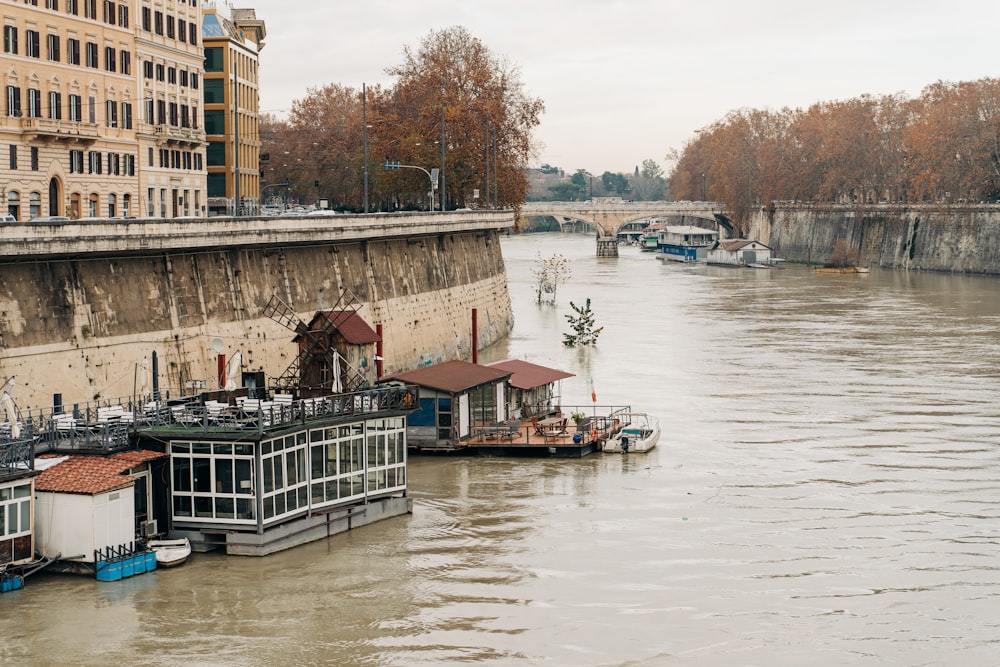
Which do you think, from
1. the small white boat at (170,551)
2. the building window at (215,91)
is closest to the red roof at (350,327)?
the small white boat at (170,551)

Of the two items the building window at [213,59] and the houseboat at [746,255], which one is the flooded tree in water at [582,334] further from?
the houseboat at [746,255]

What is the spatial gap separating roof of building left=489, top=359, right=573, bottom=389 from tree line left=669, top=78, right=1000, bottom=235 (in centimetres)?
9795

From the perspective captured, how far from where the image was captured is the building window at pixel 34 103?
5328cm

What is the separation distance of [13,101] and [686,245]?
447ft

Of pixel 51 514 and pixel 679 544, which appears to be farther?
pixel 679 544

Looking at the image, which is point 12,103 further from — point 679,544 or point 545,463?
point 679,544

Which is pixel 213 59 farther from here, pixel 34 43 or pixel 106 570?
pixel 106 570

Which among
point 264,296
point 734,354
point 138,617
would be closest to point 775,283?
point 734,354

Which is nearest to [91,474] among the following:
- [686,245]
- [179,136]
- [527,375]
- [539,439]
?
[539,439]

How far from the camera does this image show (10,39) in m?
52.1

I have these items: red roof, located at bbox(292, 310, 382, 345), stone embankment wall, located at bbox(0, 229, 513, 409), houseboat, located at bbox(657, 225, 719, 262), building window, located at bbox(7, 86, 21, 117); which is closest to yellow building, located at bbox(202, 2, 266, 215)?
stone embankment wall, located at bbox(0, 229, 513, 409)

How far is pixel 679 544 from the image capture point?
34.2 metres

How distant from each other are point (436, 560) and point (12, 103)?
28.4 metres

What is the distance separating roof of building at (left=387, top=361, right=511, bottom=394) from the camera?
4403 centimetres
